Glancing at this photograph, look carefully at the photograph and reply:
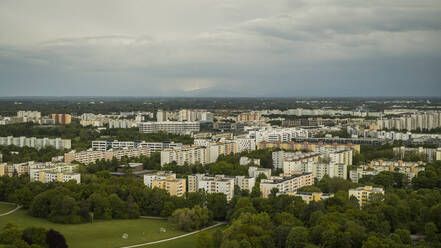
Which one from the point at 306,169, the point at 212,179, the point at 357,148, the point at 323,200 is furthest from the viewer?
the point at 357,148

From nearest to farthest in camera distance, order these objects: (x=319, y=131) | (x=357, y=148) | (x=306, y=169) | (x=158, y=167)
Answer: (x=306, y=169) → (x=158, y=167) → (x=357, y=148) → (x=319, y=131)

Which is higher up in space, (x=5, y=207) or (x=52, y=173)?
(x=52, y=173)

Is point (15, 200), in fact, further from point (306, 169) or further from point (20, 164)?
point (306, 169)

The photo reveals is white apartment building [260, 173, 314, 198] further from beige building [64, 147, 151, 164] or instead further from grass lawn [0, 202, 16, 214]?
beige building [64, 147, 151, 164]

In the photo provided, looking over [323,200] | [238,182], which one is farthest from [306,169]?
[323,200]

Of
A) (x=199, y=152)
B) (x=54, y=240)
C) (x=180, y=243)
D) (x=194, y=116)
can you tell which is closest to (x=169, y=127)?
(x=194, y=116)

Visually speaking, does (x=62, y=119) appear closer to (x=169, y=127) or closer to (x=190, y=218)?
(x=169, y=127)

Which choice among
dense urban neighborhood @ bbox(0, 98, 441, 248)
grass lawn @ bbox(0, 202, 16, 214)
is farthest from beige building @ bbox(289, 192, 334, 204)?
grass lawn @ bbox(0, 202, 16, 214)
